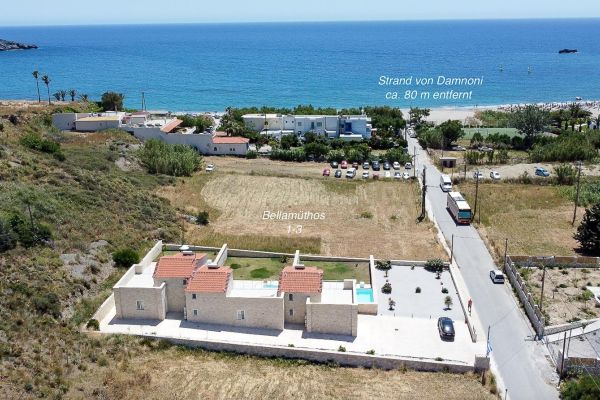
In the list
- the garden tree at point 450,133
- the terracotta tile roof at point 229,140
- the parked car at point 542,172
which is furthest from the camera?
the garden tree at point 450,133

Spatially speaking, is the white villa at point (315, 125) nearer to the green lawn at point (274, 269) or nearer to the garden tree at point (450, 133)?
the garden tree at point (450, 133)

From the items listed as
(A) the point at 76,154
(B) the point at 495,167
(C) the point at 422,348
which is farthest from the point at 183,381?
(B) the point at 495,167

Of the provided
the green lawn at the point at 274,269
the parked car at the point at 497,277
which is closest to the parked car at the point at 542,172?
the parked car at the point at 497,277

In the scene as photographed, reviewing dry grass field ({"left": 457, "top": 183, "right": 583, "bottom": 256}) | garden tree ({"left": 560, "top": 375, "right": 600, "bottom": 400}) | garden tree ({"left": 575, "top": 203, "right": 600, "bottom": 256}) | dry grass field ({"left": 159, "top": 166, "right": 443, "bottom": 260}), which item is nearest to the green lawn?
dry grass field ({"left": 159, "top": 166, "right": 443, "bottom": 260})

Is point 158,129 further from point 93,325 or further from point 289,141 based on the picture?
point 93,325

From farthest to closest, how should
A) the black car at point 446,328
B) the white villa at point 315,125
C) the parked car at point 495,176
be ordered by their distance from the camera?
the white villa at point 315,125 → the parked car at point 495,176 → the black car at point 446,328

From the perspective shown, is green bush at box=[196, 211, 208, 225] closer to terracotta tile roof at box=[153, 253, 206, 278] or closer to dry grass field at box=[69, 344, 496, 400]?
terracotta tile roof at box=[153, 253, 206, 278]

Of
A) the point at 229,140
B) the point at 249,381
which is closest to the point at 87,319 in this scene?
the point at 249,381
